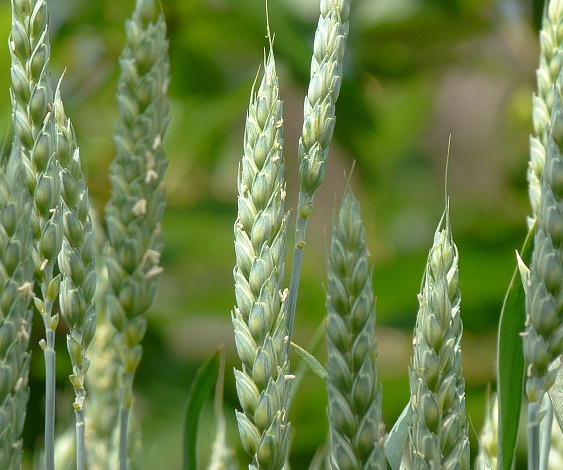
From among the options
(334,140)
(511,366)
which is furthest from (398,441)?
(334,140)

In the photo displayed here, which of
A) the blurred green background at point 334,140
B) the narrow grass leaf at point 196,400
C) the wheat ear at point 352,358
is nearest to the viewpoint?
the wheat ear at point 352,358

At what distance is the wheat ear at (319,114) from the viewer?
0.30m

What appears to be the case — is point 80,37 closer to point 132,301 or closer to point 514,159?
point 514,159

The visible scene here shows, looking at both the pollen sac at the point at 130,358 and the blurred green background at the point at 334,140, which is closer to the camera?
the pollen sac at the point at 130,358

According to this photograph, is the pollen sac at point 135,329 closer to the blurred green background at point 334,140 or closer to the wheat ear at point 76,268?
the wheat ear at point 76,268

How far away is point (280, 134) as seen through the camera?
30 centimetres

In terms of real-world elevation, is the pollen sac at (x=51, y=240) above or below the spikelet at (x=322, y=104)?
below

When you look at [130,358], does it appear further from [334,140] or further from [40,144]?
[334,140]

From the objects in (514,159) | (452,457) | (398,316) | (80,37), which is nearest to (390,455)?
(452,457)

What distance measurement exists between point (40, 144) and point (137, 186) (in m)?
0.05

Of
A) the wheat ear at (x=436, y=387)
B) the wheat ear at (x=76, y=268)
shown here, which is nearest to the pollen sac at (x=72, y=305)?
the wheat ear at (x=76, y=268)

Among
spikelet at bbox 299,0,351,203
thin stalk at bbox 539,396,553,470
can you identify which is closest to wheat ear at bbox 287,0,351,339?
spikelet at bbox 299,0,351,203

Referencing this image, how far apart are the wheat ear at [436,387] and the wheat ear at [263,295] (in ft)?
0.13

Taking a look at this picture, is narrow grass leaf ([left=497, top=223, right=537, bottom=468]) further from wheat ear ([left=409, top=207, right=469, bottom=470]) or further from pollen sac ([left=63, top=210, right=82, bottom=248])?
pollen sac ([left=63, top=210, right=82, bottom=248])
